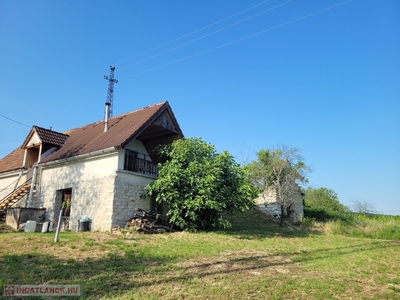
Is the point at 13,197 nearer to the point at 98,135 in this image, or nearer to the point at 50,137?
the point at 50,137

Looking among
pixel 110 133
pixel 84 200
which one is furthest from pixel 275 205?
pixel 84 200

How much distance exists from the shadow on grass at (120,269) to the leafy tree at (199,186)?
14.5 ft

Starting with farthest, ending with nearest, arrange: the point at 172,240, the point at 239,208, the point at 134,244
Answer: the point at 239,208 → the point at 172,240 → the point at 134,244

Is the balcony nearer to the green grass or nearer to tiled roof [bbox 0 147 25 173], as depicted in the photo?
the green grass

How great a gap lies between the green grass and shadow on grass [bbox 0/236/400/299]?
19 millimetres

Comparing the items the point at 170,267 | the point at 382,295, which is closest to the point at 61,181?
the point at 170,267

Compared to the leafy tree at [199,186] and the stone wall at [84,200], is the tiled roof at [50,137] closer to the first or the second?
the stone wall at [84,200]

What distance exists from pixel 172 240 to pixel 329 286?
667 cm

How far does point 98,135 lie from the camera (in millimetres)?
18016

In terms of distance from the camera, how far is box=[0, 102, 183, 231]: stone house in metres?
14.5

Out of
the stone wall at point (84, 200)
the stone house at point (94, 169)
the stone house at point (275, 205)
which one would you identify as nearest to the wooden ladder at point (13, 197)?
the stone house at point (94, 169)

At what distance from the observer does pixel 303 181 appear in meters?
21.6

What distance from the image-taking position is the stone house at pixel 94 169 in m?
14.5

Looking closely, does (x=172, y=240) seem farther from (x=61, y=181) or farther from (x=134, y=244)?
(x=61, y=181)
